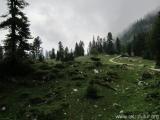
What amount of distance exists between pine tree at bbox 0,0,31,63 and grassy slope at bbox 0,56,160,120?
543 centimetres

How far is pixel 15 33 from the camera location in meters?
41.2

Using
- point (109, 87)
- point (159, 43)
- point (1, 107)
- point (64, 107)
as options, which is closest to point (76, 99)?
point (64, 107)

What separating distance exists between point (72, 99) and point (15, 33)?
15390 millimetres

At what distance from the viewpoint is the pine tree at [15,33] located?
40.6 m

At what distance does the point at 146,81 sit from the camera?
3831 cm

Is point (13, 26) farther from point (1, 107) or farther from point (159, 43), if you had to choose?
point (159, 43)

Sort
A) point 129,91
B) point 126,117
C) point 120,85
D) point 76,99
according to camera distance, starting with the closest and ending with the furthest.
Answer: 1. point 126,117
2. point 76,99
3. point 129,91
4. point 120,85

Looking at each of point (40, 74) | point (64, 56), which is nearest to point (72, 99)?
point (40, 74)

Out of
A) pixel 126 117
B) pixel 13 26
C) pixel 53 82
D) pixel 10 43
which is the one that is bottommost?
pixel 126 117

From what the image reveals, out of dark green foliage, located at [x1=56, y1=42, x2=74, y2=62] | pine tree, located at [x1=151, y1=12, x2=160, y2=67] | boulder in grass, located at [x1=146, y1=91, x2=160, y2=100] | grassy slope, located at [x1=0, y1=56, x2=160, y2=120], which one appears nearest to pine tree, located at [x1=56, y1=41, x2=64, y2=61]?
dark green foliage, located at [x1=56, y1=42, x2=74, y2=62]

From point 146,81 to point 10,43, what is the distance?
19853mm

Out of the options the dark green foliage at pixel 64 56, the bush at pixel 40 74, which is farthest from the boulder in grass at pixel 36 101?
the dark green foliage at pixel 64 56

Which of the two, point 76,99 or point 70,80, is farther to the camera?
point 70,80

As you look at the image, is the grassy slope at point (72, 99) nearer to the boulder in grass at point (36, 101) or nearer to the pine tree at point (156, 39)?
the boulder in grass at point (36, 101)
